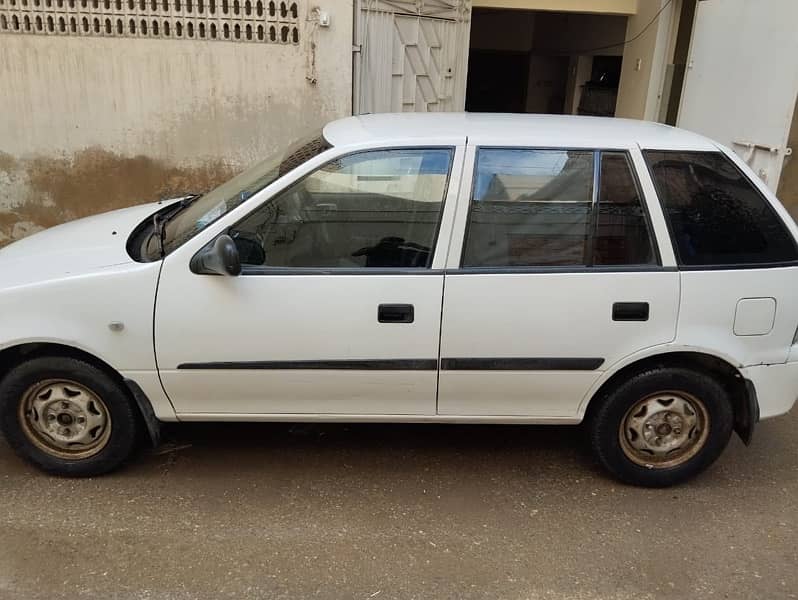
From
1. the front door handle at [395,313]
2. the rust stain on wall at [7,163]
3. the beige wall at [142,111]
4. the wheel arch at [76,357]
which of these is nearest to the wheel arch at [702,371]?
the front door handle at [395,313]

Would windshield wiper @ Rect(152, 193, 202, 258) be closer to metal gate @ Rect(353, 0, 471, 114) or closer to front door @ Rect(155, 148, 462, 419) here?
front door @ Rect(155, 148, 462, 419)

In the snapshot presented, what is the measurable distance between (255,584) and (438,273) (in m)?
1.53

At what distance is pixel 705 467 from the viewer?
3461 mm

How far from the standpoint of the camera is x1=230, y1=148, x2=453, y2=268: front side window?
3.14 meters

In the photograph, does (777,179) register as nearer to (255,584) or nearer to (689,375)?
(689,375)

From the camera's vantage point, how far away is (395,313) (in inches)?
122

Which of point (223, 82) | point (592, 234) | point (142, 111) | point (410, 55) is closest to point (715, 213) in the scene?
point (592, 234)

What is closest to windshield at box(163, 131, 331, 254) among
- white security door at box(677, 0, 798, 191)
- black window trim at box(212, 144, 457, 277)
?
black window trim at box(212, 144, 457, 277)

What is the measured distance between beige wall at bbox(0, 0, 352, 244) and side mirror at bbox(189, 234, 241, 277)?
415 centimetres

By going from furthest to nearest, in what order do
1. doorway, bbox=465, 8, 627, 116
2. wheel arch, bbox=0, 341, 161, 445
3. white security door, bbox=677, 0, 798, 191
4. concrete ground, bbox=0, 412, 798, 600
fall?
doorway, bbox=465, 8, 627, 116 < white security door, bbox=677, 0, 798, 191 < wheel arch, bbox=0, 341, 161, 445 < concrete ground, bbox=0, 412, 798, 600

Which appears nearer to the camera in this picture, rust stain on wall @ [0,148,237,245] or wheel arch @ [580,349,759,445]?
wheel arch @ [580,349,759,445]

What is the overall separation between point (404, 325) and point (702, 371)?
148cm

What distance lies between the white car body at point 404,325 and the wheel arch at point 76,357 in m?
0.05

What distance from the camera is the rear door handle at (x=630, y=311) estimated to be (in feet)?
10.3
